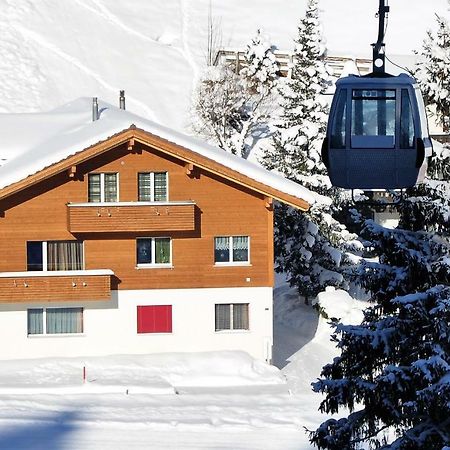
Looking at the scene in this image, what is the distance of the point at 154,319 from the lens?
35188 mm

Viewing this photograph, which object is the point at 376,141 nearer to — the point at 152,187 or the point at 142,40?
the point at 152,187

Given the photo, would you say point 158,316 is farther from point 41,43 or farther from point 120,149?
point 41,43

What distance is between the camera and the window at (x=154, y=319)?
35062 mm

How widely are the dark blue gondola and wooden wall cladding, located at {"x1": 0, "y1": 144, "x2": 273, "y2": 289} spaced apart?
19.9m

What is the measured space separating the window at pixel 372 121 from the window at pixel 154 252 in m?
20.6

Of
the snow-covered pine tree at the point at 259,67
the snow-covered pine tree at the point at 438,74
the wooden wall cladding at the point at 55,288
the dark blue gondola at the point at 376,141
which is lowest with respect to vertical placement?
the wooden wall cladding at the point at 55,288

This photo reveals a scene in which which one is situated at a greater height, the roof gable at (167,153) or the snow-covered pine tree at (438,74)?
the snow-covered pine tree at (438,74)

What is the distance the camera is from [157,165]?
3528 centimetres

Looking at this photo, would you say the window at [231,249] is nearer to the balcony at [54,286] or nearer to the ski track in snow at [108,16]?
the balcony at [54,286]

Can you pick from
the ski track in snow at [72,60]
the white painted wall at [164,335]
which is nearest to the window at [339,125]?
the white painted wall at [164,335]

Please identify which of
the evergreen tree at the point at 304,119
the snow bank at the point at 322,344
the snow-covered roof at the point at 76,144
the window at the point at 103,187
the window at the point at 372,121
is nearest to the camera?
the window at the point at 372,121

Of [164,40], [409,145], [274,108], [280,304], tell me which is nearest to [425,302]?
[409,145]

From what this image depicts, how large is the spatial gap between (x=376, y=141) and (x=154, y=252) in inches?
827

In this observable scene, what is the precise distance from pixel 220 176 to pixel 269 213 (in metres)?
2.03
